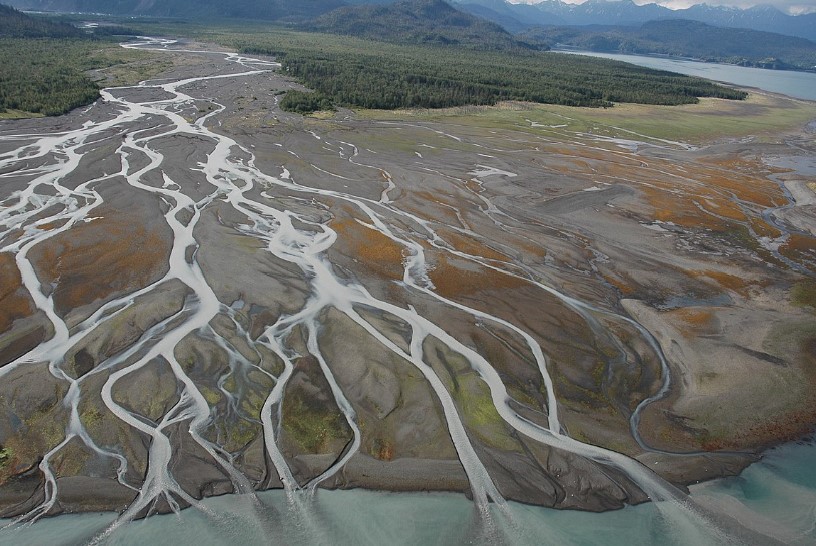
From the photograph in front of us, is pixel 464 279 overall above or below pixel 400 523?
A: above

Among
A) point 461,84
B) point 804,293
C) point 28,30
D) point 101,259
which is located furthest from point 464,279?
point 28,30

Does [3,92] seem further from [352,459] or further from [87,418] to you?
[352,459]

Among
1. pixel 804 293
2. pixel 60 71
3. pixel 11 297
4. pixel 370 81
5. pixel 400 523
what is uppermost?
pixel 370 81

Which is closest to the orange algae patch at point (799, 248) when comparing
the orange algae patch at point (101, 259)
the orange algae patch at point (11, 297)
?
the orange algae patch at point (101, 259)

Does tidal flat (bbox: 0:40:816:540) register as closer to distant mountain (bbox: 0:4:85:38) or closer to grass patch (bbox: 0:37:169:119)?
grass patch (bbox: 0:37:169:119)

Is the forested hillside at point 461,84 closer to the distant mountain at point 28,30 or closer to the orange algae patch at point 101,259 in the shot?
the orange algae patch at point 101,259

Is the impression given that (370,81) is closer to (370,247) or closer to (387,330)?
(370,247)

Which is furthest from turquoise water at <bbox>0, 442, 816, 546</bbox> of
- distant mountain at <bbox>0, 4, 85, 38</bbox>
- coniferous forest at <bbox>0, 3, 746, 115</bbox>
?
distant mountain at <bbox>0, 4, 85, 38</bbox>
